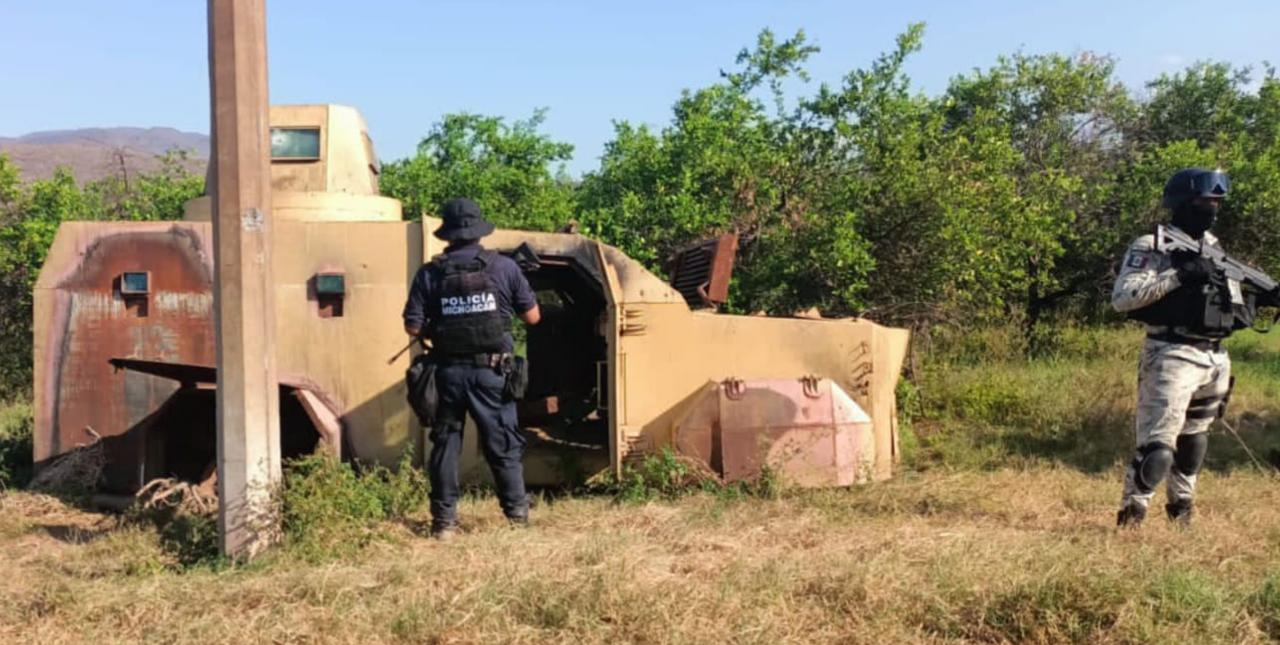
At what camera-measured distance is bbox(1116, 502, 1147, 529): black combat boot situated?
4.84 meters

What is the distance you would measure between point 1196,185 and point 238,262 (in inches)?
173

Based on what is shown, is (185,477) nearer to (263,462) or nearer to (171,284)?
(171,284)

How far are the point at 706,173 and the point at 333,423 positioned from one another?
5.18 meters

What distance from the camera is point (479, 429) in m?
5.11

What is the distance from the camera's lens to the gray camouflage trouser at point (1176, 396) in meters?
4.84

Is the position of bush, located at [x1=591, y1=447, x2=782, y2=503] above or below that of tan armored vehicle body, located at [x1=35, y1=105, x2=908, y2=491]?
below

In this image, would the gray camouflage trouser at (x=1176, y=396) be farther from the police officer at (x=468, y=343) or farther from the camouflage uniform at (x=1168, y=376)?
the police officer at (x=468, y=343)

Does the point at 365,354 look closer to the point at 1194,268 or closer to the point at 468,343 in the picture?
the point at 468,343

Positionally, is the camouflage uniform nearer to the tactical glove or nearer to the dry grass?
the tactical glove

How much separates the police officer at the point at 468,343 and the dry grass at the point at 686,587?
0.30m

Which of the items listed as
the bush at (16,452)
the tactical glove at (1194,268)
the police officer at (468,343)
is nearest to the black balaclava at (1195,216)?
the tactical glove at (1194,268)

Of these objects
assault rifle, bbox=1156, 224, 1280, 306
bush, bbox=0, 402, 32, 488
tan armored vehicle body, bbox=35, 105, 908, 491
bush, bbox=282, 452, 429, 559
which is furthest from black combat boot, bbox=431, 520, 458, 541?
assault rifle, bbox=1156, 224, 1280, 306

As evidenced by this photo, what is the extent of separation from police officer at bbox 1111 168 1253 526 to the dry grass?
0.99ft

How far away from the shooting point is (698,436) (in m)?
5.65
